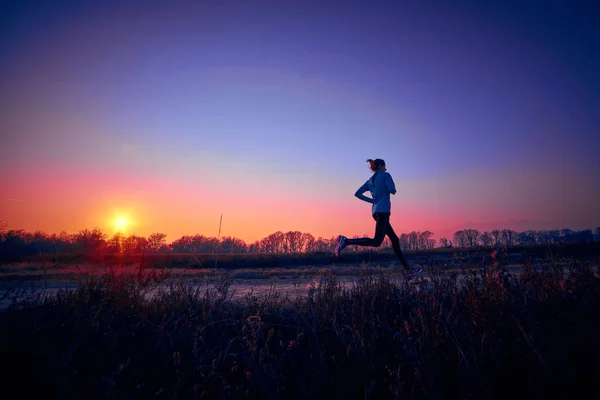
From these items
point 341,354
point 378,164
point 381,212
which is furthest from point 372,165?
point 341,354

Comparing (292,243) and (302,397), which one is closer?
(302,397)

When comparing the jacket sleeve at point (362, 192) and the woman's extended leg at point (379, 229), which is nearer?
the woman's extended leg at point (379, 229)

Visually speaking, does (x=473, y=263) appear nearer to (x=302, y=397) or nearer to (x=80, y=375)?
(x=302, y=397)

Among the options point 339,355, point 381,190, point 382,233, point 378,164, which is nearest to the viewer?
point 339,355

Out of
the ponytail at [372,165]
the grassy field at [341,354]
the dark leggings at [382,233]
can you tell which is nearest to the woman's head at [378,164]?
the ponytail at [372,165]

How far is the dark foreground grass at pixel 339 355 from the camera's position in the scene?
183 cm

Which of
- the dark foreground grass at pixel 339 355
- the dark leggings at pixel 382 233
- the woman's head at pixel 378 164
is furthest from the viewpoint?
the woman's head at pixel 378 164

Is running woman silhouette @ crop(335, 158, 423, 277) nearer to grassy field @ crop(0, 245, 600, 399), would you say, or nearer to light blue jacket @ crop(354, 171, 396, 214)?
light blue jacket @ crop(354, 171, 396, 214)

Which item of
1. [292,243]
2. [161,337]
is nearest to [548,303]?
[161,337]

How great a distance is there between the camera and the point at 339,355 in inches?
103

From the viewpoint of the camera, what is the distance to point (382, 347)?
284cm

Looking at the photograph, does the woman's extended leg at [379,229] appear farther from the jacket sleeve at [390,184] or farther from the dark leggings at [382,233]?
the jacket sleeve at [390,184]

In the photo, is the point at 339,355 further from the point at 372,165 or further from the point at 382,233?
the point at 372,165

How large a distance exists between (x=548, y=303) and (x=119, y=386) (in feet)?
12.1
